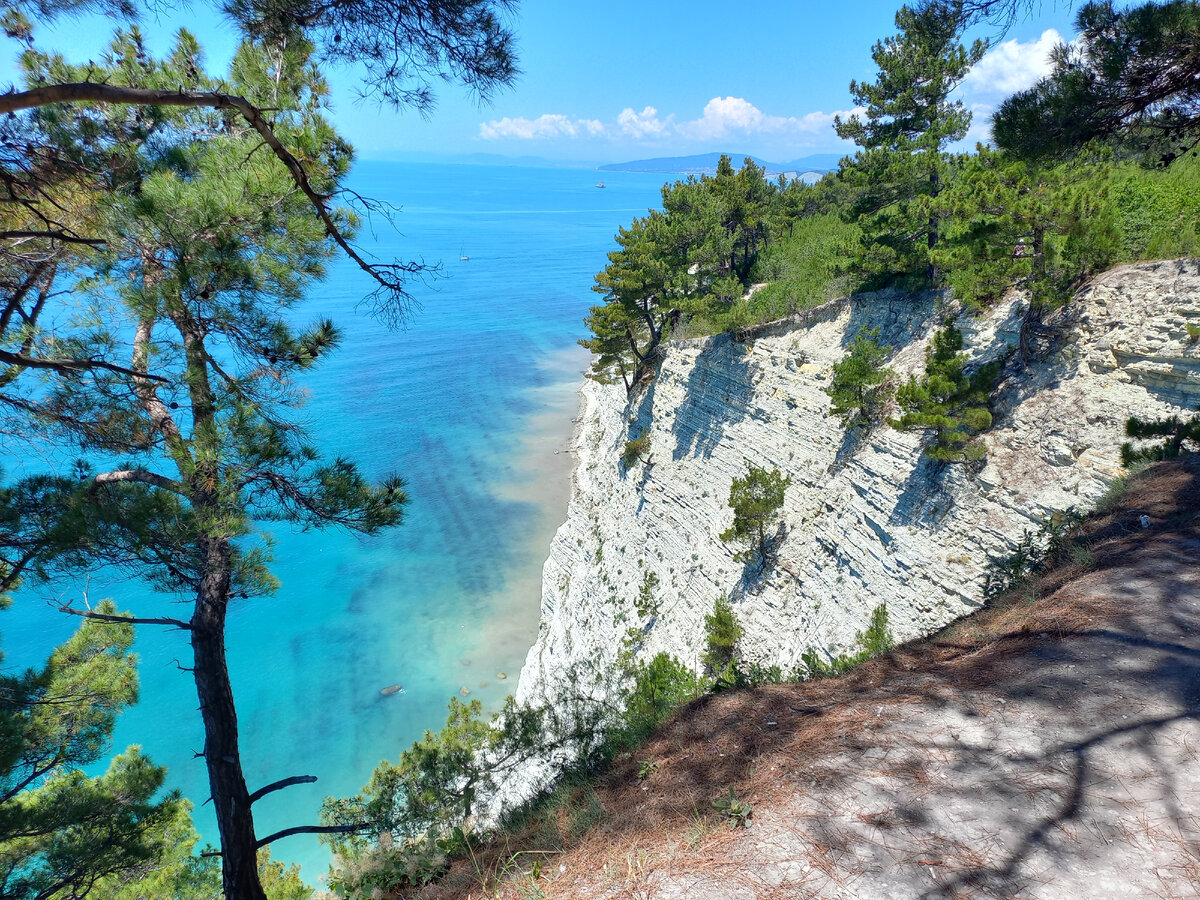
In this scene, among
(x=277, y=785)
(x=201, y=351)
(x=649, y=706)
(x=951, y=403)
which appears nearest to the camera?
(x=201, y=351)

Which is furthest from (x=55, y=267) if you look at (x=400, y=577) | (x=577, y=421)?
(x=577, y=421)

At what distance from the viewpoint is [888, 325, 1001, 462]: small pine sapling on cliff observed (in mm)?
10711

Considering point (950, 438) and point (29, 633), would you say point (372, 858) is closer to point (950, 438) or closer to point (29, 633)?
point (950, 438)

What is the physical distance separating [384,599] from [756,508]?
18.2 metres

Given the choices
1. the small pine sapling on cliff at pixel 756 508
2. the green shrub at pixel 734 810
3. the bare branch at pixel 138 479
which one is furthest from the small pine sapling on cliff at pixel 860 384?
the bare branch at pixel 138 479

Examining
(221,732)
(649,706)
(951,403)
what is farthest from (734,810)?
(951,403)

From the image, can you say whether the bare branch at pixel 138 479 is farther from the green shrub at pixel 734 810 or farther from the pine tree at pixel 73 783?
the green shrub at pixel 734 810

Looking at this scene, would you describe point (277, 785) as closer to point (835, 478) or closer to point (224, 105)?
point (224, 105)

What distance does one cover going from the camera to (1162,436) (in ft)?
27.9

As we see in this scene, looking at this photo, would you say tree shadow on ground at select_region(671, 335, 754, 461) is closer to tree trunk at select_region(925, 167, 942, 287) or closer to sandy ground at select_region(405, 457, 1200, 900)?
tree trunk at select_region(925, 167, 942, 287)

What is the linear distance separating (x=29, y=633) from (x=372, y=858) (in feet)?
88.2

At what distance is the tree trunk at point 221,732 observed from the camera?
5.01 metres

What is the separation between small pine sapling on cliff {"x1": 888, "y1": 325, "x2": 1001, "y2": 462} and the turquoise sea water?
975 centimetres

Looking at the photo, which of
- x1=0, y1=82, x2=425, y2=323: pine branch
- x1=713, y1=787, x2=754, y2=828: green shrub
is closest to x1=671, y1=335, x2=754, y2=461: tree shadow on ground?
x1=0, y1=82, x2=425, y2=323: pine branch
